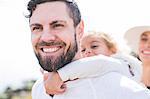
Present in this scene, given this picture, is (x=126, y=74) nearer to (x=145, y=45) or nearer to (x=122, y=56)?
(x=122, y=56)

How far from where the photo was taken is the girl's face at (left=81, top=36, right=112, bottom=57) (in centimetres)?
468

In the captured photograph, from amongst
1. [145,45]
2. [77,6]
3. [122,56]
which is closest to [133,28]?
[145,45]

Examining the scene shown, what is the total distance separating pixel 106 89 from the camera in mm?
3139

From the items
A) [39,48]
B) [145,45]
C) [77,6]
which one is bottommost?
[145,45]

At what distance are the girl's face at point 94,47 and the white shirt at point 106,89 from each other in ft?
4.63

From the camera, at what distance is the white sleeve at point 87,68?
3.23 metres

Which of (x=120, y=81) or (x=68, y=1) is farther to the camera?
(x=68, y=1)

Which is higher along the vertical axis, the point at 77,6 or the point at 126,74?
the point at 77,6

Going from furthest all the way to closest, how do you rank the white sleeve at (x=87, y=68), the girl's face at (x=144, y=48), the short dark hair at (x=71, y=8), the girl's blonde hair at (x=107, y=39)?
the girl's face at (x=144, y=48) → the girl's blonde hair at (x=107, y=39) → the short dark hair at (x=71, y=8) → the white sleeve at (x=87, y=68)

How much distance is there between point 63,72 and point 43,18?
14.2 inches

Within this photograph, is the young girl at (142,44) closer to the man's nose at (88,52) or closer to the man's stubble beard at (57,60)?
the man's nose at (88,52)

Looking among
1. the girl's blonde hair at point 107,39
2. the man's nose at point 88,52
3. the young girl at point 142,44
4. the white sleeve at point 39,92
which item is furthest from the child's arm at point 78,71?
the young girl at point 142,44

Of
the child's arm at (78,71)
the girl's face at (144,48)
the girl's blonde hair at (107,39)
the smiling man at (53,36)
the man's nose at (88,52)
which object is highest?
the smiling man at (53,36)

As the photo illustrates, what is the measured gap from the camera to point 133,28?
5.55m
